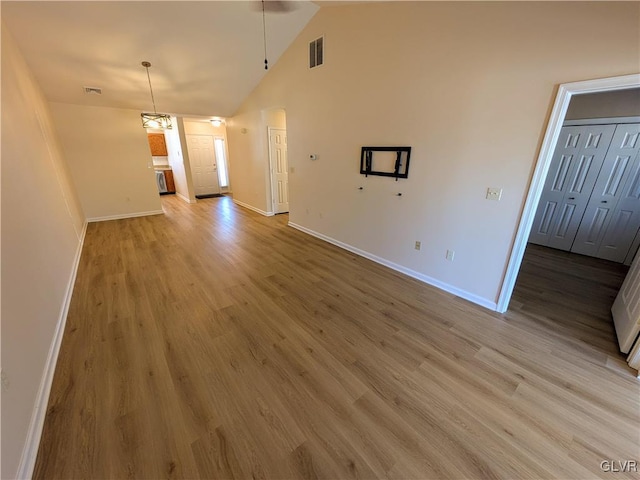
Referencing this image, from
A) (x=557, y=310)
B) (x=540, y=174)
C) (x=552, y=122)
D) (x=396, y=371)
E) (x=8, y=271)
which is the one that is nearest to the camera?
(x=8, y=271)

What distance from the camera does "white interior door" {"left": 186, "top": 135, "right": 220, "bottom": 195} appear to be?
8.42 metres

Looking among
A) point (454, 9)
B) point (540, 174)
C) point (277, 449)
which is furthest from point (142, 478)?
point (454, 9)

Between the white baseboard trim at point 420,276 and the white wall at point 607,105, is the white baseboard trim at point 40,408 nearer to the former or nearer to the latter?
the white baseboard trim at point 420,276

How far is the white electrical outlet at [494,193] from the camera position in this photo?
92.4 inches

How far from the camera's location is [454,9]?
2.32 m

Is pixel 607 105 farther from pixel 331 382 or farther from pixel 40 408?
pixel 40 408

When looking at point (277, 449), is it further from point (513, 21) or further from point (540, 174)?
point (513, 21)

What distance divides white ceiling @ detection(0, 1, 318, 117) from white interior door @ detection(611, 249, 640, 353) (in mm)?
4878

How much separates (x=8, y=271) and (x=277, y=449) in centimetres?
193

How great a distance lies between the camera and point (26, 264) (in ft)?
5.87

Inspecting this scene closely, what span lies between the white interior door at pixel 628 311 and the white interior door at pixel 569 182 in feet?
6.76

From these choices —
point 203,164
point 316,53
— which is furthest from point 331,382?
point 203,164

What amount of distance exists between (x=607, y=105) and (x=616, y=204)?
1.42m

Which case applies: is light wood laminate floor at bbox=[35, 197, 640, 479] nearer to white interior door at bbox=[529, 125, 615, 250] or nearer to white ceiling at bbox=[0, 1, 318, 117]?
white interior door at bbox=[529, 125, 615, 250]
